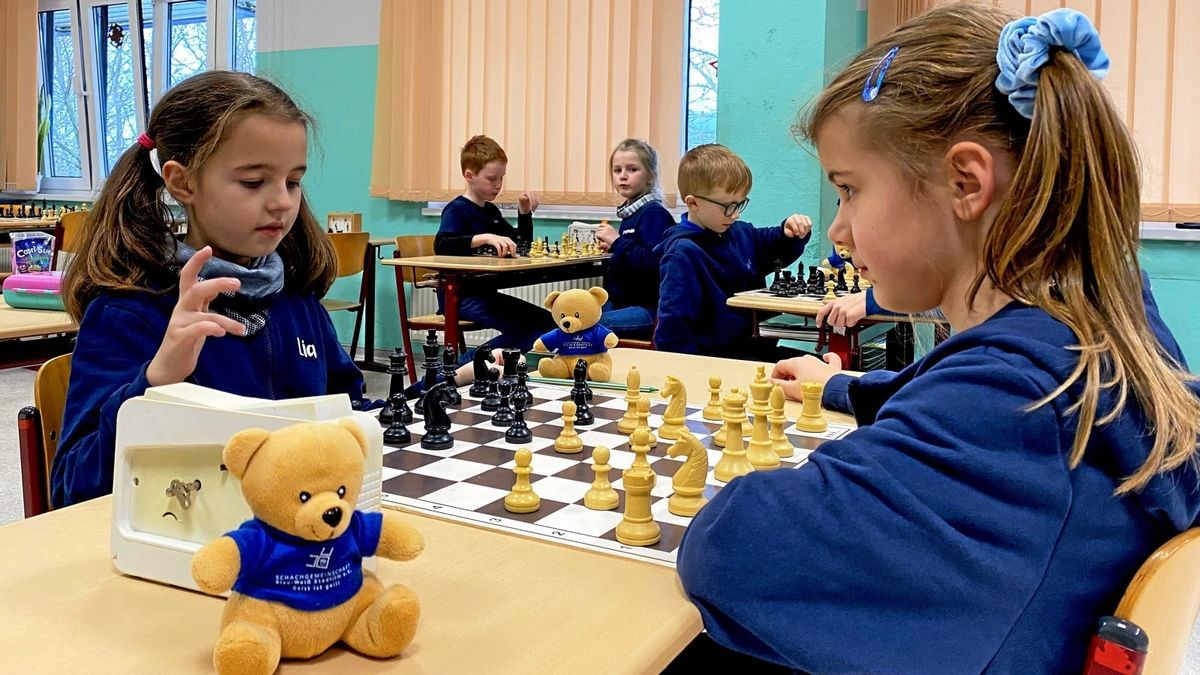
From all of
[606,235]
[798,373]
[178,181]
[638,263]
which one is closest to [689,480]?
[798,373]

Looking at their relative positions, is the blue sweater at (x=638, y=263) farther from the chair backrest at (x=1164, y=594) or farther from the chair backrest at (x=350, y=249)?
the chair backrest at (x=1164, y=594)

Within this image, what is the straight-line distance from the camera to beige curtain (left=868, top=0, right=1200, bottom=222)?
14.9 ft

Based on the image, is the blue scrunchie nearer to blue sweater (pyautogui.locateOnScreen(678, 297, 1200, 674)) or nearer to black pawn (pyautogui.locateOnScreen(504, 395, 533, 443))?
blue sweater (pyautogui.locateOnScreen(678, 297, 1200, 674))

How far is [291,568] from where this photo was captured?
807 mm

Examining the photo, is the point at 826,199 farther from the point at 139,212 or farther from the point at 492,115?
the point at 139,212

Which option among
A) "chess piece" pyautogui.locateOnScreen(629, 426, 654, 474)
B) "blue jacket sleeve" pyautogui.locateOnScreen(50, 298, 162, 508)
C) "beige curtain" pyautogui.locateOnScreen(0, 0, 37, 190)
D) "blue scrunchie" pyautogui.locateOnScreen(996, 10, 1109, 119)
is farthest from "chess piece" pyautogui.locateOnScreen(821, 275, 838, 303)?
"beige curtain" pyautogui.locateOnScreen(0, 0, 37, 190)

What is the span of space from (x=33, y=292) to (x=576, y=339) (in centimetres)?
189

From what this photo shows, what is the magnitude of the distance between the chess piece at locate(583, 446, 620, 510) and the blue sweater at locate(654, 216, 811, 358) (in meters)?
2.34

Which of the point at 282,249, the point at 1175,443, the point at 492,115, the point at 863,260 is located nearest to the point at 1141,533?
the point at 1175,443

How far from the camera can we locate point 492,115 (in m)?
6.13

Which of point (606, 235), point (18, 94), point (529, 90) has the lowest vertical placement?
point (606, 235)

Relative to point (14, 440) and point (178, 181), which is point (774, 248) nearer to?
point (178, 181)

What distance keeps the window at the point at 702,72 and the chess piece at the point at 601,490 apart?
184 inches

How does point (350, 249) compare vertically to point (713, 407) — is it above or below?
above
